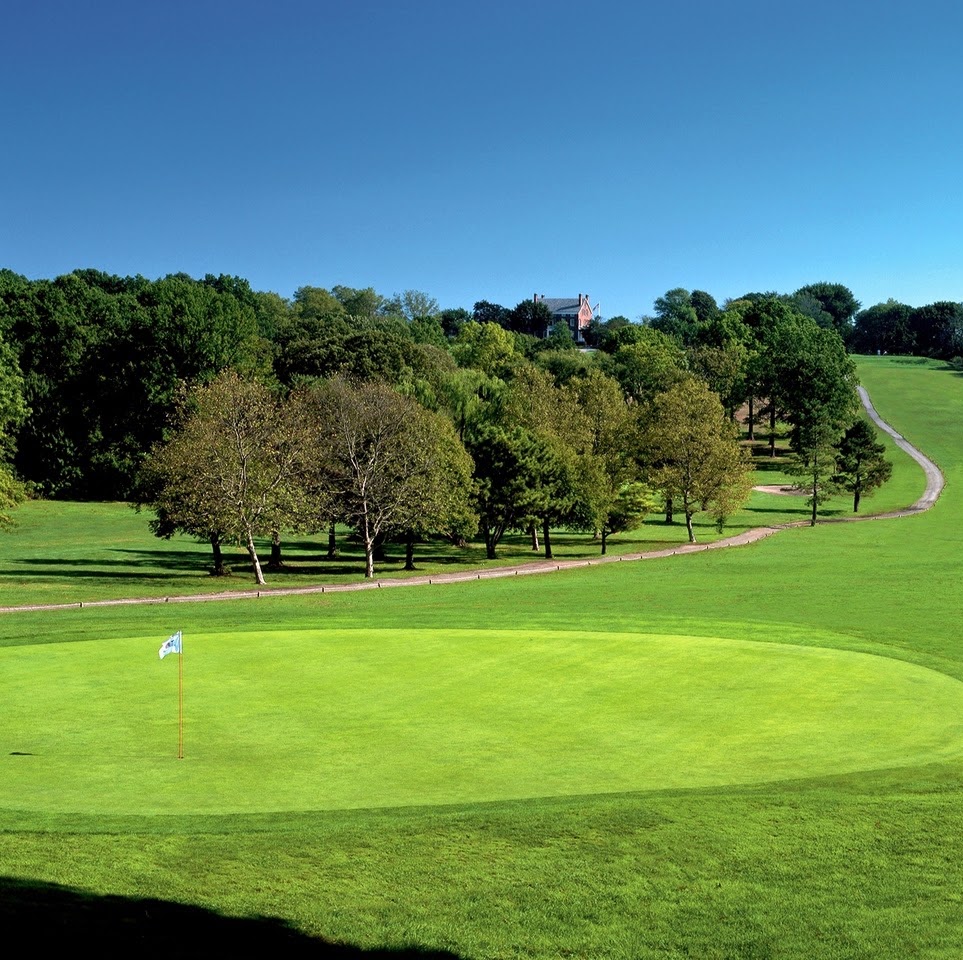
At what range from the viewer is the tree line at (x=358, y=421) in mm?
58250

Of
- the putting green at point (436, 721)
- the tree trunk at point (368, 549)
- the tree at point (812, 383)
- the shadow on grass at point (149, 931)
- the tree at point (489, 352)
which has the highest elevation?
the tree at point (489, 352)

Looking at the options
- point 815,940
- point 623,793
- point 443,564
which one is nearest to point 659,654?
point 623,793

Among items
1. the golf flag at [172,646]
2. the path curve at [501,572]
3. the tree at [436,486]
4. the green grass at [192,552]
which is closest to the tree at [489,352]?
the green grass at [192,552]

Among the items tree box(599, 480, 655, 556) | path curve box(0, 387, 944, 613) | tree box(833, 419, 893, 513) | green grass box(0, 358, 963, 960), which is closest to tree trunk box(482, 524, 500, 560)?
path curve box(0, 387, 944, 613)

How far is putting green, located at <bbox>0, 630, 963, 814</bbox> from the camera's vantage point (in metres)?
17.7

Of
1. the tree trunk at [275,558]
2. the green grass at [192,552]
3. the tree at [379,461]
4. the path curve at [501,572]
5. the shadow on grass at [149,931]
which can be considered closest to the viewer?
the shadow on grass at [149,931]

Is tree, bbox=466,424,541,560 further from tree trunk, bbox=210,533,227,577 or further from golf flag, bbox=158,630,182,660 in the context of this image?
golf flag, bbox=158,630,182,660

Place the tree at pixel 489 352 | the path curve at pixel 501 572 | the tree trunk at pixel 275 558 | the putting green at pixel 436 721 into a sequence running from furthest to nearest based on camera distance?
the tree at pixel 489 352
the tree trunk at pixel 275 558
the path curve at pixel 501 572
the putting green at pixel 436 721

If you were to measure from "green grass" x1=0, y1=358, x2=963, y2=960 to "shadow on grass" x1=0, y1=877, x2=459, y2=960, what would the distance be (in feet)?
0.17

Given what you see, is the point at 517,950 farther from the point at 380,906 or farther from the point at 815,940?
the point at 815,940

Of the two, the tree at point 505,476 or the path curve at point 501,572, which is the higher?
the tree at point 505,476

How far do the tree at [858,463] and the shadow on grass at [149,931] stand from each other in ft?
280

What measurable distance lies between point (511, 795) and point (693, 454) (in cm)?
6272

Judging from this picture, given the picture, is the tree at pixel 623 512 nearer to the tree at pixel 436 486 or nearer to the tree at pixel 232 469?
the tree at pixel 436 486
